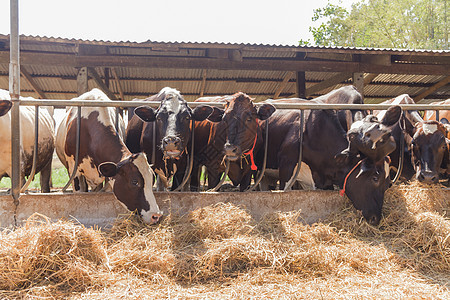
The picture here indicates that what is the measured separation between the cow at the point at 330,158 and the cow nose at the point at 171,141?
5.00ft

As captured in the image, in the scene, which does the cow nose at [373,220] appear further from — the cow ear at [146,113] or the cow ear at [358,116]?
the cow ear at [146,113]

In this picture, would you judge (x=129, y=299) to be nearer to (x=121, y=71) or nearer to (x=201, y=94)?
(x=121, y=71)

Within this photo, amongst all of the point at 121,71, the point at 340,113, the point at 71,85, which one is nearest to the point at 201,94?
the point at 121,71

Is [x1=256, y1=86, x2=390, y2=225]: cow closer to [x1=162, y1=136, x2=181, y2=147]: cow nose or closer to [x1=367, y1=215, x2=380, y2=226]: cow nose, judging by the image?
[x1=367, y1=215, x2=380, y2=226]: cow nose

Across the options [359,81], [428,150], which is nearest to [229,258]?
[428,150]

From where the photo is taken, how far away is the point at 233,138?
170 inches

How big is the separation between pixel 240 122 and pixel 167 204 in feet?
3.99

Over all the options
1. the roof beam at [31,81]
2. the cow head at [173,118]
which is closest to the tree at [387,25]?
the roof beam at [31,81]

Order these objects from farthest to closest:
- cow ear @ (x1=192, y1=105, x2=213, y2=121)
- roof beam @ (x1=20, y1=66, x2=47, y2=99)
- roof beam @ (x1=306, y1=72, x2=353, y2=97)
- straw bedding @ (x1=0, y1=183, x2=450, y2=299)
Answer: roof beam @ (x1=306, y1=72, x2=353, y2=97), roof beam @ (x1=20, y1=66, x2=47, y2=99), cow ear @ (x1=192, y1=105, x2=213, y2=121), straw bedding @ (x1=0, y1=183, x2=450, y2=299)

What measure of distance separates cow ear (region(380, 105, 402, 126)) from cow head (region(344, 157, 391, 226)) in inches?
15.8

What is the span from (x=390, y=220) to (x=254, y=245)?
162 cm

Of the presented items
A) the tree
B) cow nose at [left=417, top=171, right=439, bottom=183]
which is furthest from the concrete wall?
the tree

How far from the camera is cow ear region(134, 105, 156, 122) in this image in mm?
4430

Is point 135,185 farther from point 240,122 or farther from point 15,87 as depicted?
point 15,87
